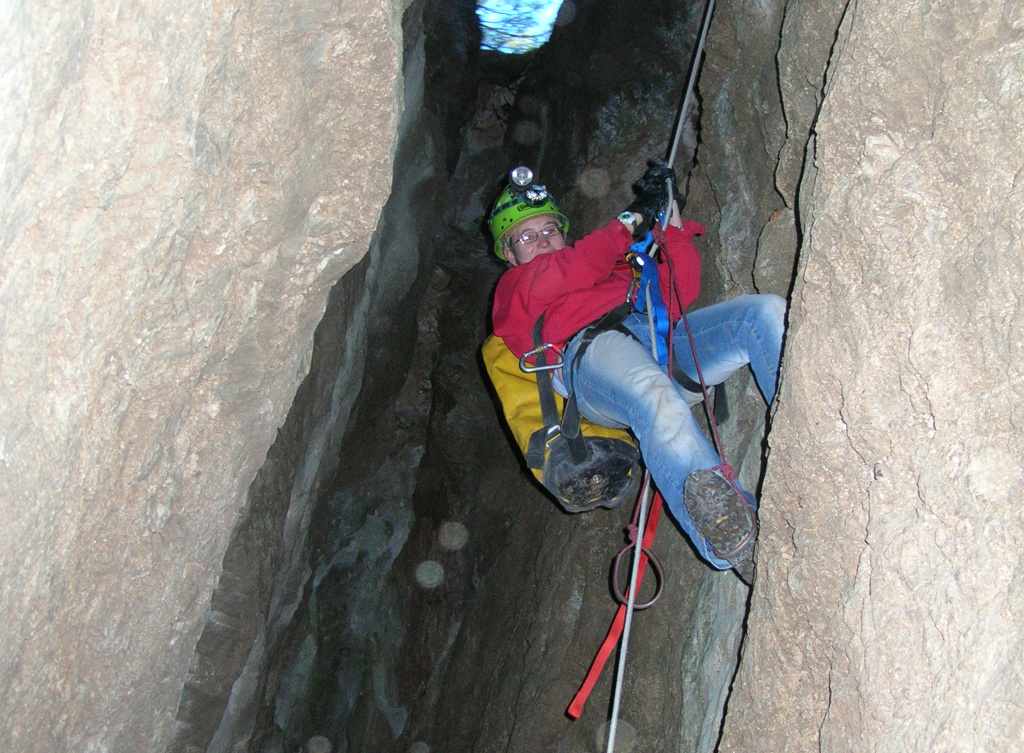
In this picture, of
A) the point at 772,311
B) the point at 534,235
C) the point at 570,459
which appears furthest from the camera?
the point at 534,235

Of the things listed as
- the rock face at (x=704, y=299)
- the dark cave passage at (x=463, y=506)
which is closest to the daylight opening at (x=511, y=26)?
the dark cave passage at (x=463, y=506)

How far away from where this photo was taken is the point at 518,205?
367cm

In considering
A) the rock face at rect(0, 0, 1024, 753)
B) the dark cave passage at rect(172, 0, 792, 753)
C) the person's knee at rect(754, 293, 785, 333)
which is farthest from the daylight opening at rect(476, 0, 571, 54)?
the person's knee at rect(754, 293, 785, 333)

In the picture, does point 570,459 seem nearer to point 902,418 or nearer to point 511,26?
point 902,418

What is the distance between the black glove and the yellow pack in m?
0.77

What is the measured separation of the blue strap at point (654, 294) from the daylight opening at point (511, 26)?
20.7 ft

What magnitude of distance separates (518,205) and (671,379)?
1.24m

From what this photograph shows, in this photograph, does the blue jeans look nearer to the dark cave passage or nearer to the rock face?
the rock face

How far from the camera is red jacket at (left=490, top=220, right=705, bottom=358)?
3074mm

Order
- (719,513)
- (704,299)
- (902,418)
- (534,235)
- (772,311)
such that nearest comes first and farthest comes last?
1. (902,418)
2. (719,513)
3. (772,311)
4. (534,235)
5. (704,299)

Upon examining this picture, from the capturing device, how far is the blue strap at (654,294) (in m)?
3.10

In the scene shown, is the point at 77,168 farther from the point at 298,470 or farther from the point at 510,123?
the point at 510,123

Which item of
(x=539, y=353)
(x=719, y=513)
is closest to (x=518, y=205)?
(x=539, y=353)

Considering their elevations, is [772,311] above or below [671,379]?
above
